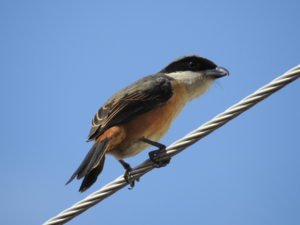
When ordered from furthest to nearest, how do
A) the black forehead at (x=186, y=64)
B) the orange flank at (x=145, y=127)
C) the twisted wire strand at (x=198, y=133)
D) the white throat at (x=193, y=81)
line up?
the black forehead at (x=186, y=64)
the white throat at (x=193, y=81)
the orange flank at (x=145, y=127)
the twisted wire strand at (x=198, y=133)

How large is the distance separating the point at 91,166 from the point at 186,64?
7.96 ft

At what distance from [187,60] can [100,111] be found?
1722mm

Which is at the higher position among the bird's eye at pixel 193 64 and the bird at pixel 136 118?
the bird's eye at pixel 193 64

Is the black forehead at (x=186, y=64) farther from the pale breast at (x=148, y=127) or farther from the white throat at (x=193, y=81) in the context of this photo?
the pale breast at (x=148, y=127)

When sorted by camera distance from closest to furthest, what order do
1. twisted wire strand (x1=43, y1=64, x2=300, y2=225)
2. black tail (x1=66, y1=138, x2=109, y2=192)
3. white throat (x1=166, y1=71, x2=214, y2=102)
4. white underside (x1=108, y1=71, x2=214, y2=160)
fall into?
twisted wire strand (x1=43, y1=64, x2=300, y2=225)
black tail (x1=66, y1=138, x2=109, y2=192)
white underside (x1=108, y1=71, x2=214, y2=160)
white throat (x1=166, y1=71, x2=214, y2=102)

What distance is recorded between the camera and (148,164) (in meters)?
3.40

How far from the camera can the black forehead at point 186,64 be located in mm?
5109

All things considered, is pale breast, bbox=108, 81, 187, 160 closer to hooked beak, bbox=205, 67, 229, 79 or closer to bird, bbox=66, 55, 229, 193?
bird, bbox=66, 55, 229, 193

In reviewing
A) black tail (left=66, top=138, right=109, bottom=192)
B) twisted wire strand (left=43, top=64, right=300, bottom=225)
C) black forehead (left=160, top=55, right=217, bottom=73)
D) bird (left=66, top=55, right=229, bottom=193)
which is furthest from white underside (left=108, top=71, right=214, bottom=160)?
twisted wire strand (left=43, top=64, right=300, bottom=225)

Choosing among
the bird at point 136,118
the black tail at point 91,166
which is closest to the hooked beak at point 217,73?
the bird at point 136,118

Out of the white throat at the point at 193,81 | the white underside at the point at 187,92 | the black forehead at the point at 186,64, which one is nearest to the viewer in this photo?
the white underside at the point at 187,92

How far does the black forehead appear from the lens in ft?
16.8

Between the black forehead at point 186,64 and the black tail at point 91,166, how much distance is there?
6.55ft

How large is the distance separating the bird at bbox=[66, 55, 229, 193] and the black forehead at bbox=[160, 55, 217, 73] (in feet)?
0.71
